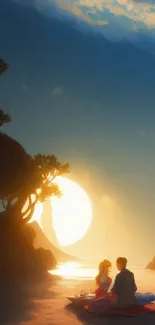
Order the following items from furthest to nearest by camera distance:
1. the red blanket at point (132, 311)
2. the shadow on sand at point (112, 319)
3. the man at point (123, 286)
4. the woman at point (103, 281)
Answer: the woman at point (103, 281), the man at point (123, 286), the red blanket at point (132, 311), the shadow on sand at point (112, 319)

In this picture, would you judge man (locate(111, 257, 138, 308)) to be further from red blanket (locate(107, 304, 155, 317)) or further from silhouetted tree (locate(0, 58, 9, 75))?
silhouetted tree (locate(0, 58, 9, 75))

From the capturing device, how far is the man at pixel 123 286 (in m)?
14.6

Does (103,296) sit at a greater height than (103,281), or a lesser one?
lesser

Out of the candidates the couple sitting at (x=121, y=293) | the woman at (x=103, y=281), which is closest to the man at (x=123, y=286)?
the couple sitting at (x=121, y=293)

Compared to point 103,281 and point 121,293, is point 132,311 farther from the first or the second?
point 103,281

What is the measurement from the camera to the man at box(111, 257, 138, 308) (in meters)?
14.6

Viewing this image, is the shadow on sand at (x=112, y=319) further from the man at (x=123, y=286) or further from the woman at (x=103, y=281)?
the woman at (x=103, y=281)

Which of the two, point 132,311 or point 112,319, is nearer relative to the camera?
point 112,319

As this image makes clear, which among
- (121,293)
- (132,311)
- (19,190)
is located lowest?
(132,311)

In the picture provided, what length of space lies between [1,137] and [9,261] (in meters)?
13.3

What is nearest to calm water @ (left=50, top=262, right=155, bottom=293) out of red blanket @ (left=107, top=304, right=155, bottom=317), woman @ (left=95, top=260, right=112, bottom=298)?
woman @ (left=95, top=260, right=112, bottom=298)

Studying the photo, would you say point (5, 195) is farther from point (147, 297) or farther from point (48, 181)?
point (147, 297)

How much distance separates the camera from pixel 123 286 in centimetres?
1467

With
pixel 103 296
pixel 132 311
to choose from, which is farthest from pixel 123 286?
pixel 103 296
